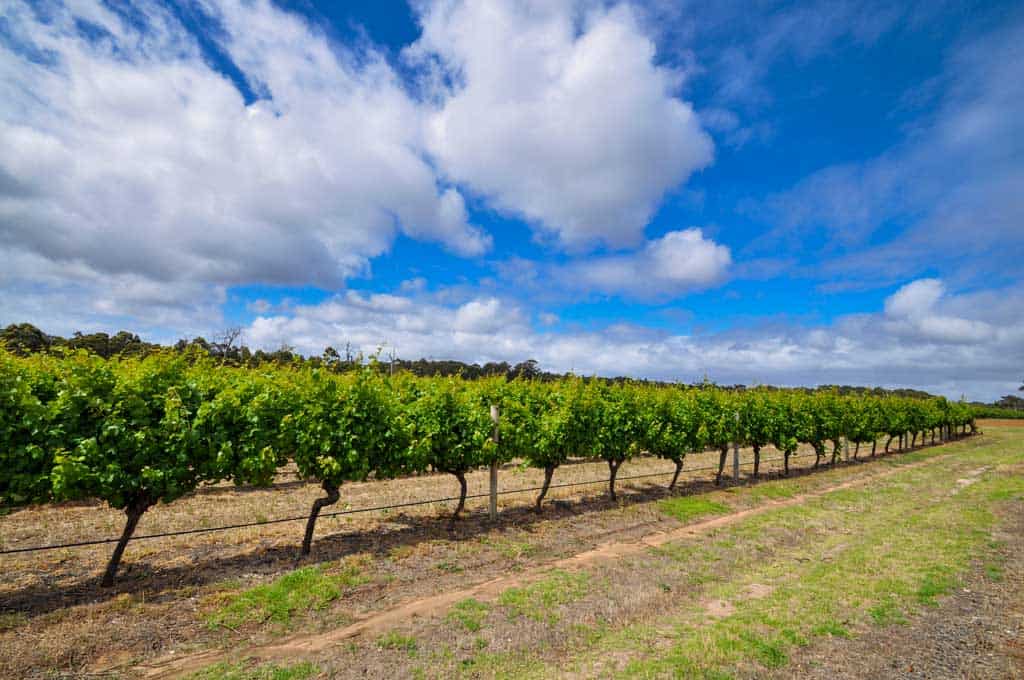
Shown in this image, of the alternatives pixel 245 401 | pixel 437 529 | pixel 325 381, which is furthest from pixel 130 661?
pixel 437 529

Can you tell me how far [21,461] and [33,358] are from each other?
63.4 inches

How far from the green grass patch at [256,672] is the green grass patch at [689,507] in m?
9.50

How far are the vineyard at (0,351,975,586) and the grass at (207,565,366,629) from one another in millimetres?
1412

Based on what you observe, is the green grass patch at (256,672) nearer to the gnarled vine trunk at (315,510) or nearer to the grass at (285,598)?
the grass at (285,598)

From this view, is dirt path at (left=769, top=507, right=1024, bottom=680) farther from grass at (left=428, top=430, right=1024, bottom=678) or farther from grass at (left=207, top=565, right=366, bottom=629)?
grass at (left=207, top=565, right=366, bottom=629)

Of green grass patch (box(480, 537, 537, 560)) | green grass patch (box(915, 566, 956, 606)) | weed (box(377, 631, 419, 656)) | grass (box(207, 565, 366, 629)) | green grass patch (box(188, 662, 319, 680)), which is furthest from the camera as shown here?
green grass patch (box(480, 537, 537, 560))

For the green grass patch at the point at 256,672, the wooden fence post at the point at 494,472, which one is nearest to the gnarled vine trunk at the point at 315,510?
the green grass patch at the point at 256,672

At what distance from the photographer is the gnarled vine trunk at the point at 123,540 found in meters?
6.84

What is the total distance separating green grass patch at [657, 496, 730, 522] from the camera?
488 inches

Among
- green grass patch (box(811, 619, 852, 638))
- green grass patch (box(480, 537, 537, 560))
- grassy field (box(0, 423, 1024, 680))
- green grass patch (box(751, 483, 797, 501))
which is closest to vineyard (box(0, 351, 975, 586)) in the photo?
grassy field (box(0, 423, 1024, 680))

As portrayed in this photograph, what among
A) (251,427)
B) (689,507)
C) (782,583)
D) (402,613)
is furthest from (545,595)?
(689,507)

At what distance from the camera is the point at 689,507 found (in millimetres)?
13055

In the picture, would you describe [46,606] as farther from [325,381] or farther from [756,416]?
[756,416]

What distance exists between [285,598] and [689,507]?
1027cm
